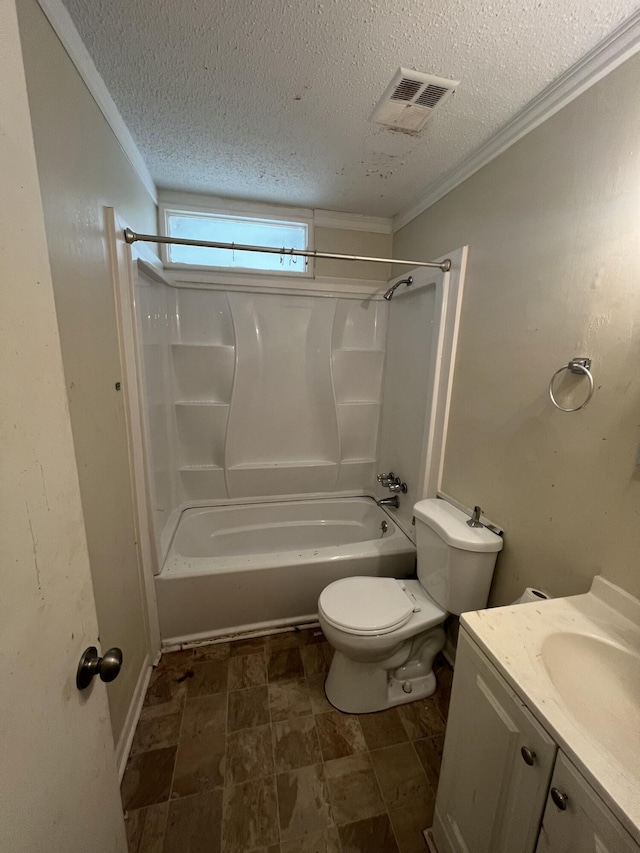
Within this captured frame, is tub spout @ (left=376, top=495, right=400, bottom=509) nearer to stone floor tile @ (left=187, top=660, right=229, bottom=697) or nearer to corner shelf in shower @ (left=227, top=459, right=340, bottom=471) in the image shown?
corner shelf in shower @ (left=227, top=459, right=340, bottom=471)

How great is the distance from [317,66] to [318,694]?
2363mm

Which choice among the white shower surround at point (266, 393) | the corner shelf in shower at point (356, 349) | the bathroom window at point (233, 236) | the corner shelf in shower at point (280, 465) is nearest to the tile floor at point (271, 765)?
the white shower surround at point (266, 393)

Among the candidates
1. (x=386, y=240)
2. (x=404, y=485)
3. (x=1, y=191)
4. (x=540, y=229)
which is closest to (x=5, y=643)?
(x=1, y=191)

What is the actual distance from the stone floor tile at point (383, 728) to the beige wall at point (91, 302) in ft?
3.11

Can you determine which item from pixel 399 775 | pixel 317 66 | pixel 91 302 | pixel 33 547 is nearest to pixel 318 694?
pixel 399 775

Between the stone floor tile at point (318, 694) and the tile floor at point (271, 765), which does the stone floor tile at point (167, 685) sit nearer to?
the tile floor at point (271, 765)

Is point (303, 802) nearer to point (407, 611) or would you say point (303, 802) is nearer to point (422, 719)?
point (422, 719)

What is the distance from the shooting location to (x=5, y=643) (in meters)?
0.40

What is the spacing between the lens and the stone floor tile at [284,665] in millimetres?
1604

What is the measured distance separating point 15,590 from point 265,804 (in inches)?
51.8

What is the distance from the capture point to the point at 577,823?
60cm

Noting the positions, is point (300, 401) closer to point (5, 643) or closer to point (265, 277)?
point (265, 277)

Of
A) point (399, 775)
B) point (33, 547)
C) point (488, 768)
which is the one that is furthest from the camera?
point (399, 775)

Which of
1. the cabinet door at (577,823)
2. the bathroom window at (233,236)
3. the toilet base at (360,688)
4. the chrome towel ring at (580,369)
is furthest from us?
the bathroom window at (233,236)
